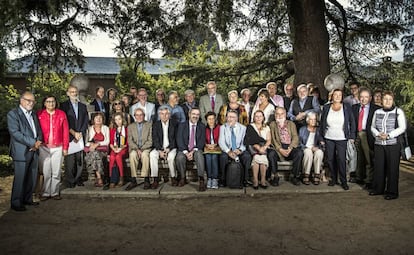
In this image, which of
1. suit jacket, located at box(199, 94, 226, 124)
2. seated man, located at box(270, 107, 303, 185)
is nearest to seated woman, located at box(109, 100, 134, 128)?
suit jacket, located at box(199, 94, 226, 124)

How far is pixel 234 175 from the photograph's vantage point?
629cm

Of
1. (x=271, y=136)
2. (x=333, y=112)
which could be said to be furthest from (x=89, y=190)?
(x=333, y=112)

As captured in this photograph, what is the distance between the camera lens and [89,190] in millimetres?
6297

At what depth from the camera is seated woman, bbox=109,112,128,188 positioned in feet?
21.3

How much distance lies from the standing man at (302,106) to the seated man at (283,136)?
0.41 m

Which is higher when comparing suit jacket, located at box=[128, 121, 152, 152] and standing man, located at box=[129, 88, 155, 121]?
standing man, located at box=[129, 88, 155, 121]

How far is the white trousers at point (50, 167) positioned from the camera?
5.85 meters

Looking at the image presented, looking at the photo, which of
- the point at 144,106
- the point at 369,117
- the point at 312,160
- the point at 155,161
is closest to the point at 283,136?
the point at 312,160

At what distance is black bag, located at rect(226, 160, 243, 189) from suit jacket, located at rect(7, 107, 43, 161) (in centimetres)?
318

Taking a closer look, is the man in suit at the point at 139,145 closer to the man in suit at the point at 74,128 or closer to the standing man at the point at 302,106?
the man in suit at the point at 74,128

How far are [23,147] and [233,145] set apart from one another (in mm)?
3392

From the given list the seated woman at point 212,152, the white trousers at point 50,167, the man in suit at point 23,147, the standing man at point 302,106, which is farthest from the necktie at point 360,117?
the man in suit at point 23,147

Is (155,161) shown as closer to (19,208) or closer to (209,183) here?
(209,183)

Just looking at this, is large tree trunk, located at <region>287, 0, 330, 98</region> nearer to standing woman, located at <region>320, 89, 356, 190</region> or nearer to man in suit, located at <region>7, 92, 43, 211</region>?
standing woman, located at <region>320, 89, 356, 190</region>
